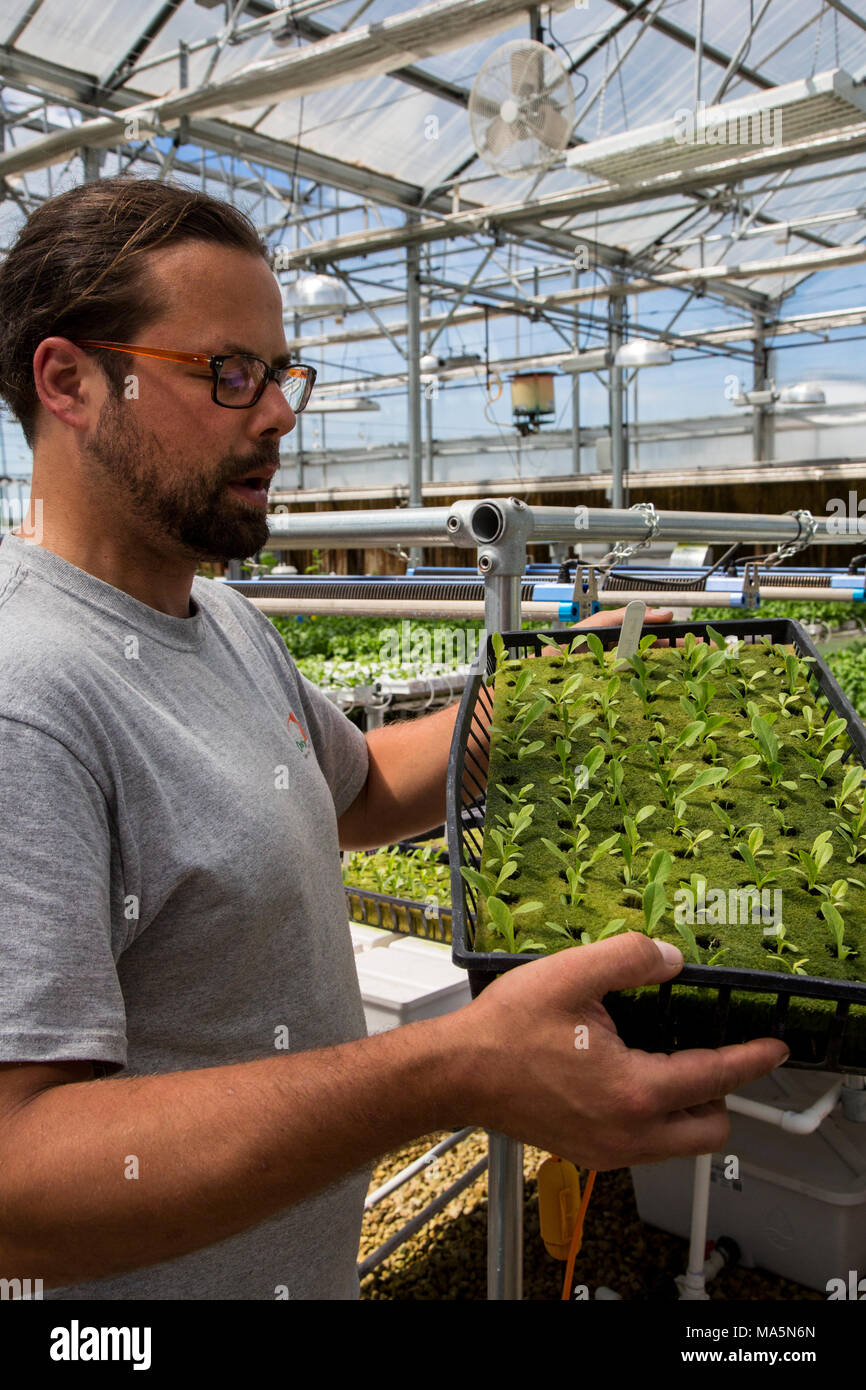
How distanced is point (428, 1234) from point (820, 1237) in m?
0.77

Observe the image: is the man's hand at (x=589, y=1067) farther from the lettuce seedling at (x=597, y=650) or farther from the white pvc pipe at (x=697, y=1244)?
the white pvc pipe at (x=697, y=1244)

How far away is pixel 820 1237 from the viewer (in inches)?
68.3

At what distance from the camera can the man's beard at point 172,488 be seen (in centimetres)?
90

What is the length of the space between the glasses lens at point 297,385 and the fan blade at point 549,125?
11.8ft

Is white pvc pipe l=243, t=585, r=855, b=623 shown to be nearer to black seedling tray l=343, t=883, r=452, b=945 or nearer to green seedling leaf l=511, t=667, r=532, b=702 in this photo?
black seedling tray l=343, t=883, r=452, b=945

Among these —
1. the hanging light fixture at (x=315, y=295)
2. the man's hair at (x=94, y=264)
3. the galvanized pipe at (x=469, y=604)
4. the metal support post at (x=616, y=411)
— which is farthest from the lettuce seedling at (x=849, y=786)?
the metal support post at (x=616, y=411)

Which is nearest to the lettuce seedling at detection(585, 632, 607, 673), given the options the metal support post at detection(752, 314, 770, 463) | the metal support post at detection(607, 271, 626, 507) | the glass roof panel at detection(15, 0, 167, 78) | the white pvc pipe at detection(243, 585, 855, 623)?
the white pvc pipe at detection(243, 585, 855, 623)

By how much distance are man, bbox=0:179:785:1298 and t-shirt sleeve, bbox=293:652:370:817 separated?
4 centimetres

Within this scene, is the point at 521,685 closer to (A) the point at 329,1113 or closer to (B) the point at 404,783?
(B) the point at 404,783

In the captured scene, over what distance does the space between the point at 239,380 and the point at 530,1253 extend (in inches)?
69.6

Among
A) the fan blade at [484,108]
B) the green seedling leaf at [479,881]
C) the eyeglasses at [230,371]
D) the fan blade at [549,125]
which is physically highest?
the fan blade at [484,108]

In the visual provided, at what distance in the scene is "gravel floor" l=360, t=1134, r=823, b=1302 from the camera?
185cm

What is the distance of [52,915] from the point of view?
67cm
